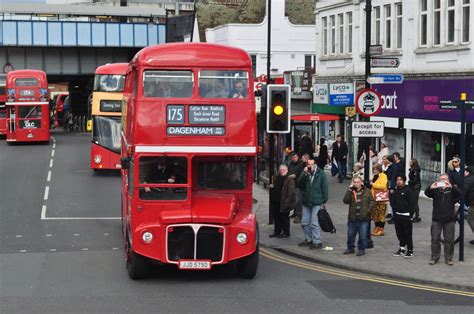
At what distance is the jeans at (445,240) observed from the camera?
16234 millimetres

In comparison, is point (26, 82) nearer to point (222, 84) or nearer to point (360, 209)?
point (360, 209)

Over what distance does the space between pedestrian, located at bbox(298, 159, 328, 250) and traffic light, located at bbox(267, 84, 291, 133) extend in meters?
1.81

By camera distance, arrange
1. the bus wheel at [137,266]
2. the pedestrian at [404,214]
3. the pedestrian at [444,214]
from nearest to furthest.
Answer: the bus wheel at [137,266] < the pedestrian at [444,214] < the pedestrian at [404,214]

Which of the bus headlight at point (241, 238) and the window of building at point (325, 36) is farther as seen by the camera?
the window of building at point (325, 36)

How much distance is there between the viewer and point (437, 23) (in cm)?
2738

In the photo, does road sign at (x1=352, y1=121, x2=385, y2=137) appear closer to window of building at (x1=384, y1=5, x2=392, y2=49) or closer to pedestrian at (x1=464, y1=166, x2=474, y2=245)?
pedestrian at (x1=464, y1=166, x2=474, y2=245)

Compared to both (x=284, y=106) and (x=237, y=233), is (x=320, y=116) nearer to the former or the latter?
(x=284, y=106)

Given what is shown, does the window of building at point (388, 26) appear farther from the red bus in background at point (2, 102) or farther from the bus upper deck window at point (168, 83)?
the red bus in background at point (2, 102)

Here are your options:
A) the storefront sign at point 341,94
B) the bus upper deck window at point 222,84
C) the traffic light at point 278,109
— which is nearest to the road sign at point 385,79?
the traffic light at point 278,109

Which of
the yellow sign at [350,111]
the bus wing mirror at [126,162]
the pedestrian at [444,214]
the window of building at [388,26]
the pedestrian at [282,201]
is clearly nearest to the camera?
the bus wing mirror at [126,162]

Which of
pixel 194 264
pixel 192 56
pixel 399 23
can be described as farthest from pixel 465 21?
pixel 194 264

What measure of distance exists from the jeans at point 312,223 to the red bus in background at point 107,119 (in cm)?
1787

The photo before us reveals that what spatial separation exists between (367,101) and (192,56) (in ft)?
16.2

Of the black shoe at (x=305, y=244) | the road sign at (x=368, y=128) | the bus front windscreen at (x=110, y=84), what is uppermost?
the bus front windscreen at (x=110, y=84)
